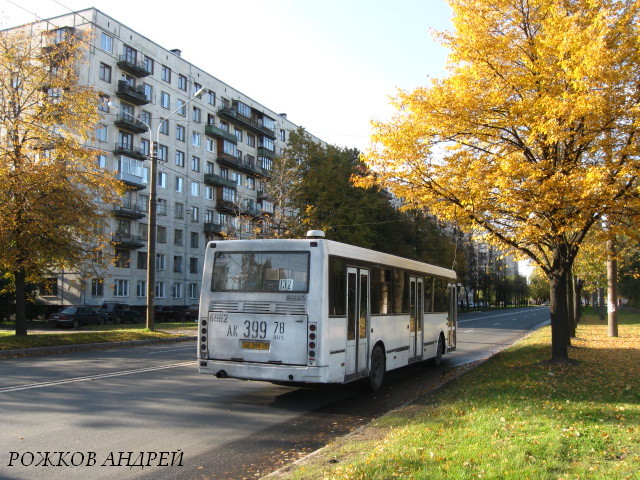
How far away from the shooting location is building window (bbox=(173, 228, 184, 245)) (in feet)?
179

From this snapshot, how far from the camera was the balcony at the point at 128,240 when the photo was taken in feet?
156

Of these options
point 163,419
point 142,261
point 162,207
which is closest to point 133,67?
point 162,207

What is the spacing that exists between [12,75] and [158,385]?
1636cm

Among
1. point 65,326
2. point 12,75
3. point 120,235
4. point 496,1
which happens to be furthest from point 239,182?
point 496,1

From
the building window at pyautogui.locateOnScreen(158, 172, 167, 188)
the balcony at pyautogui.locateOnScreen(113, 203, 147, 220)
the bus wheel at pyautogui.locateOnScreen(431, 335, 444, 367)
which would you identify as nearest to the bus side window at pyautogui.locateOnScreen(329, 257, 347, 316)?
the bus wheel at pyautogui.locateOnScreen(431, 335, 444, 367)

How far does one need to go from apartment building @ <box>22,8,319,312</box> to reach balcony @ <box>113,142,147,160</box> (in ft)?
0.29

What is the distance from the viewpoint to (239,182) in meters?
64.7

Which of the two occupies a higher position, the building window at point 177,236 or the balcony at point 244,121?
the balcony at point 244,121

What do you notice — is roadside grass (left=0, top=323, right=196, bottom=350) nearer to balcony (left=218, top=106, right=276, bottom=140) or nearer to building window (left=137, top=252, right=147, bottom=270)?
building window (left=137, top=252, right=147, bottom=270)

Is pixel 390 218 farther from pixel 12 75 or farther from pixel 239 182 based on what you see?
pixel 12 75

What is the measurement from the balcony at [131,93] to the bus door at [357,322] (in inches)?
1685

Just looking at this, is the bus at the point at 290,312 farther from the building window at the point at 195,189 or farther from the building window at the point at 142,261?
the building window at the point at 195,189

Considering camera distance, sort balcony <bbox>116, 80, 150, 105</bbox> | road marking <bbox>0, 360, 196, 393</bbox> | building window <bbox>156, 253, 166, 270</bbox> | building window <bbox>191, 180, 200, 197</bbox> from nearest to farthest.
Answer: road marking <bbox>0, 360, 196, 393</bbox>
balcony <bbox>116, 80, 150, 105</bbox>
building window <bbox>156, 253, 166, 270</bbox>
building window <bbox>191, 180, 200, 197</bbox>

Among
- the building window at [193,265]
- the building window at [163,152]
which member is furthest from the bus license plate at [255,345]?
the building window at [193,265]
